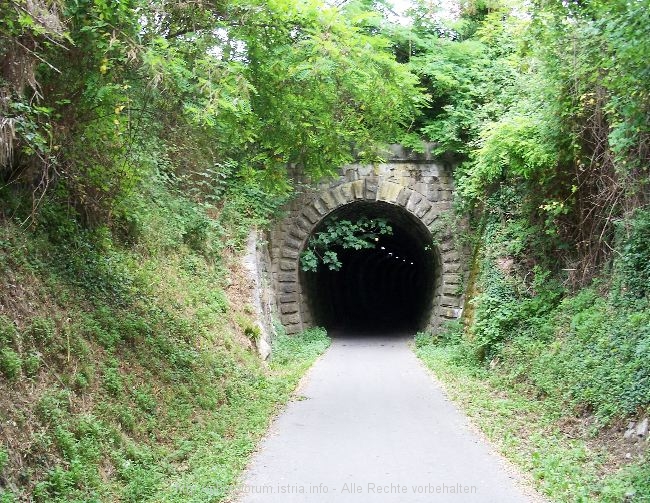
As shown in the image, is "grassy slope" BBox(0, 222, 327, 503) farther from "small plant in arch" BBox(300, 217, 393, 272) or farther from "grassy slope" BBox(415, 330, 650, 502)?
"small plant in arch" BBox(300, 217, 393, 272)

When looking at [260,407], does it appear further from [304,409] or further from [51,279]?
[51,279]

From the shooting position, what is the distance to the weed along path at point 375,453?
5.39 m

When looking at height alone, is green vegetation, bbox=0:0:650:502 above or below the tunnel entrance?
above

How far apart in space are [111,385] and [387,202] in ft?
36.5

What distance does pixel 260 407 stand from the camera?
854 cm

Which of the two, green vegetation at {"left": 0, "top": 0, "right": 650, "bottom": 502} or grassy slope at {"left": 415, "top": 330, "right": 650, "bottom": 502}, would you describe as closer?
grassy slope at {"left": 415, "top": 330, "right": 650, "bottom": 502}

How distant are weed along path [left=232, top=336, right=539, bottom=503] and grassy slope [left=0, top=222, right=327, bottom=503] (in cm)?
40

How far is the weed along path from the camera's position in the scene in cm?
539

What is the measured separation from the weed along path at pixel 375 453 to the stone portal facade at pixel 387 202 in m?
5.91

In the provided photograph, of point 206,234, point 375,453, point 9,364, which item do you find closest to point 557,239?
point 375,453

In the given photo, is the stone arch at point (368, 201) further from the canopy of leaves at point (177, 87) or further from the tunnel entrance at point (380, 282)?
the canopy of leaves at point (177, 87)

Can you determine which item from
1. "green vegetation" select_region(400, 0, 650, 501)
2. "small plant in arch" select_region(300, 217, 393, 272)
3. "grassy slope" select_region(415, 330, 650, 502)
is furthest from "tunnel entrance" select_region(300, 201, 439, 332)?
"grassy slope" select_region(415, 330, 650, 502)

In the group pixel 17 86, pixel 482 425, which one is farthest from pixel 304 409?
pixel 17 86

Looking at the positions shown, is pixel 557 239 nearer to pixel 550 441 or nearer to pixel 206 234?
pixel 550 441
